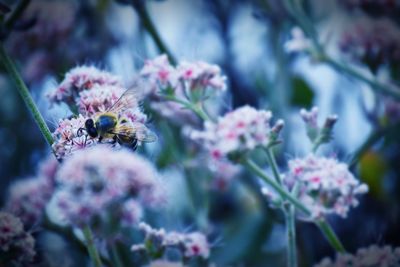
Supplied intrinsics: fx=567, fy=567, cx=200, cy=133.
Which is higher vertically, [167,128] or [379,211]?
[167,128]

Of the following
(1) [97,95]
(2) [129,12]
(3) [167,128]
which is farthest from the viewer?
(2) [129,12]

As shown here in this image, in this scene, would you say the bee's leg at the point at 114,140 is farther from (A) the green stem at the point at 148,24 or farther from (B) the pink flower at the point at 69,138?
(A) the green stem at the point at 148,24

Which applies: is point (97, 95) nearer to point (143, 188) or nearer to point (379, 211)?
point (143, 188)

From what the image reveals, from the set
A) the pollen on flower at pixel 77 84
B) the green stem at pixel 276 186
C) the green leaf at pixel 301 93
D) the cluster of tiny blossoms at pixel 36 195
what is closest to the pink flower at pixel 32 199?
the cluster of tiny blossoms at pixel 36 195

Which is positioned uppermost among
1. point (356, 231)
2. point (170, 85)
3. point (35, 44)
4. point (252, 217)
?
point (35, 44)

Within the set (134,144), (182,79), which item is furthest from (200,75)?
(134,144)

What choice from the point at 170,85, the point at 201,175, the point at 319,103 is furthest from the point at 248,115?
the point at 319,103

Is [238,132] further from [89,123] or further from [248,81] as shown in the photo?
[248,81]
